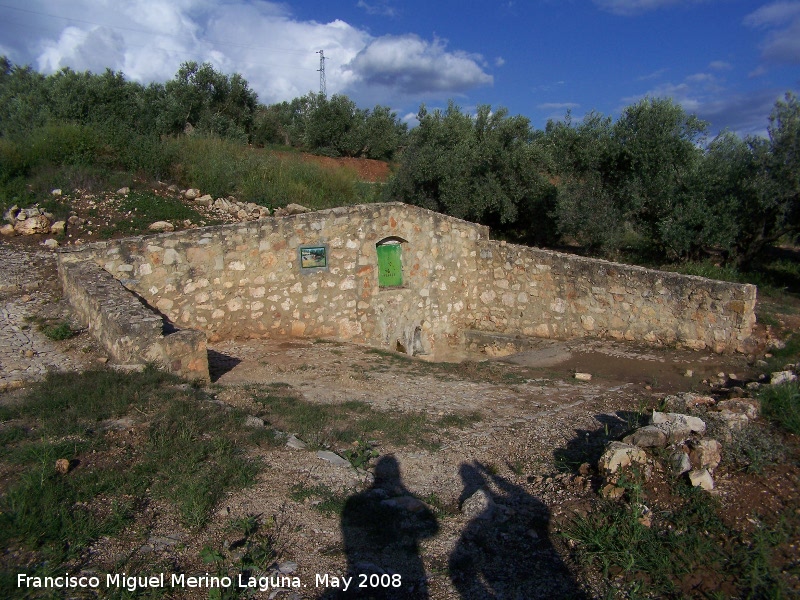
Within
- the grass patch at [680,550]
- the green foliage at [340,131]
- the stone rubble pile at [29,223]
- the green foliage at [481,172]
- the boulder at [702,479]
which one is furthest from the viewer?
the green foliage at [340,131]

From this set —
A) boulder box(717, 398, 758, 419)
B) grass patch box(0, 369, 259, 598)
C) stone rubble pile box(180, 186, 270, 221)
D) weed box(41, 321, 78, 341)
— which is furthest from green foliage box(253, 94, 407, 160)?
boulder box(717, 398, 758, 419)

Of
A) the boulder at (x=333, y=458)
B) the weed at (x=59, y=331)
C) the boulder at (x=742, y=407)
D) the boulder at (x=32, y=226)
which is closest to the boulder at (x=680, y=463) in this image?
the boulder at (x=742, y=407)

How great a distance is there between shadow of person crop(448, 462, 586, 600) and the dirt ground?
10mm

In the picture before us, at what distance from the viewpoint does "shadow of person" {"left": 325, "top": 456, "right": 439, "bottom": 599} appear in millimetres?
3250

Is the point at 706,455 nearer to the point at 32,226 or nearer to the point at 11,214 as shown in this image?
the point at 32,226

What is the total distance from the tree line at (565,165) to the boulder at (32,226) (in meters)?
1.58

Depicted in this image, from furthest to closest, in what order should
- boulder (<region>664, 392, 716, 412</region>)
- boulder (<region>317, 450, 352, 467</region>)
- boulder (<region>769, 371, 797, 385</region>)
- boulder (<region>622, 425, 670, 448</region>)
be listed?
boulder (<region>769, 371, 797, 385</region>) → boulder (<region>664, 392, 716, 412</region>) → boulder (<region>317, 450, 352, 467</region>) → boulder (<region>622, 425, 670, 448</region>)

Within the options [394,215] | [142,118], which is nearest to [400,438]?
[394,215]

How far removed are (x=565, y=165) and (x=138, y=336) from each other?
37.9 feet

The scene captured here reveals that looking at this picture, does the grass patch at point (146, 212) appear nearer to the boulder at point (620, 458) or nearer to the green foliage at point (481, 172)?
the green foliage at point (481, 172)

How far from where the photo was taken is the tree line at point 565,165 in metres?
12.0

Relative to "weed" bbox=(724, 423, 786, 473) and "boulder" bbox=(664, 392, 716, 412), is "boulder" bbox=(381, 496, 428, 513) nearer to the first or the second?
"weed" bbox=(724, 423, 786, 473)

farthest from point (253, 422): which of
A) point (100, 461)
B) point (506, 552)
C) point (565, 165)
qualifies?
point (565, 165)

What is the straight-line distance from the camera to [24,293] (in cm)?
856
